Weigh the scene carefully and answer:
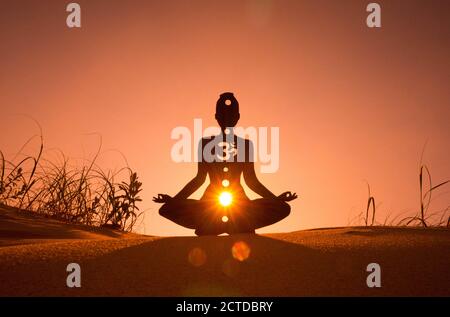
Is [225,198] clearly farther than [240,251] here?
Yes

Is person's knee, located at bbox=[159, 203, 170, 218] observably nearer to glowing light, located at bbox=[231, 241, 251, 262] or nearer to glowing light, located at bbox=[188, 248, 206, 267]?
glowing light, located at bbox=[231, 241, 251, 262]

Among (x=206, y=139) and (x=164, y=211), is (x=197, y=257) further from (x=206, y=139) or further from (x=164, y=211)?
(x=206, y=139)

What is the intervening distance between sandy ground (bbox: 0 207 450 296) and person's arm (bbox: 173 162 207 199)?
4.26 feet

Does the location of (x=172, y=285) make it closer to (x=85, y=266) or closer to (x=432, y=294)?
(x=85, y=266)

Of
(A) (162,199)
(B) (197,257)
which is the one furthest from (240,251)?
(A) (162,199)

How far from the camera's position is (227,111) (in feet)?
17.6

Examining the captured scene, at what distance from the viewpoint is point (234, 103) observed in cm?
539

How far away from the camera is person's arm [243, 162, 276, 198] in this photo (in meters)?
5.36

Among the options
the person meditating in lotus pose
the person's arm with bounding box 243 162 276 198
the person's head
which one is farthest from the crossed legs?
the person's head

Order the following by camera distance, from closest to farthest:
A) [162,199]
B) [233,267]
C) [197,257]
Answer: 1. [233,267]
2. [197,257]
3. [162,199]

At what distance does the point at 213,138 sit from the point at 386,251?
8.48 ft

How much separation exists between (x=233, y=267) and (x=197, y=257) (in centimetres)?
32

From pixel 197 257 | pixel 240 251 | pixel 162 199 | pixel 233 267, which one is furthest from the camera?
pixel 162 199

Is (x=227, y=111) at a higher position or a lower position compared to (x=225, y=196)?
higher
